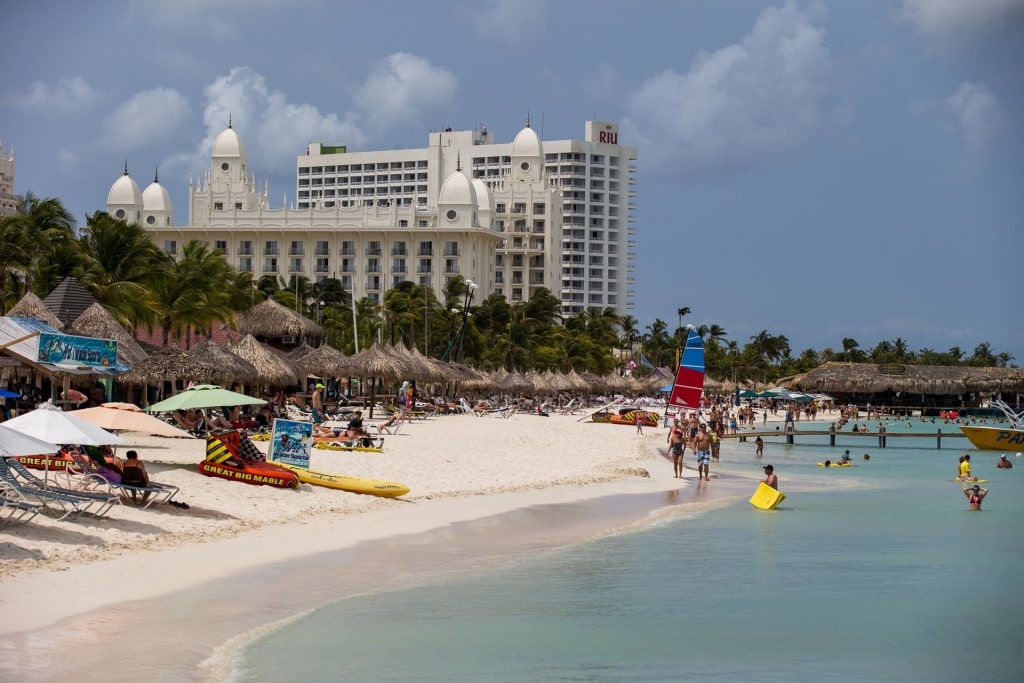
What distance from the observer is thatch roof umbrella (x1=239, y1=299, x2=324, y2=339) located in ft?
161

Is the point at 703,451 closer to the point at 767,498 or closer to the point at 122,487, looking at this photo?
the point at 767,498

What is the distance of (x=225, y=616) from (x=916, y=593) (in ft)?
28.3

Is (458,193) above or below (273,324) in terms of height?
above

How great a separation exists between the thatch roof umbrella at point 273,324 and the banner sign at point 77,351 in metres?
24.2

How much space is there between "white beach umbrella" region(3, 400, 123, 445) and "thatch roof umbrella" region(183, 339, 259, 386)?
46.6 ft

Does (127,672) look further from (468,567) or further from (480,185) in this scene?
(480,185)

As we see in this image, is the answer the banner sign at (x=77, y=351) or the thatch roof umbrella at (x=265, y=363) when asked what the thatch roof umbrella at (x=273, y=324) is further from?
the banner sign at (x=77, y=351)

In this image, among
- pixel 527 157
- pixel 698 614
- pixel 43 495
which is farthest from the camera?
pixel 527 157

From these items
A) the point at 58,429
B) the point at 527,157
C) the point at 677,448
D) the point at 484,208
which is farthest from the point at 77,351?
the point at 527,157

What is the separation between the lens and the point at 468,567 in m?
15.0

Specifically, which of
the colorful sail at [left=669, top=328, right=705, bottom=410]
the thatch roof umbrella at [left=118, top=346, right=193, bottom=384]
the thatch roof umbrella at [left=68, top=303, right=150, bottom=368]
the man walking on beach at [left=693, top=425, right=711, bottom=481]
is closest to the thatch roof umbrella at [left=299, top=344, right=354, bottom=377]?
the thatch roof umbrella at [left=118, top=346, right=193, bottom=384]

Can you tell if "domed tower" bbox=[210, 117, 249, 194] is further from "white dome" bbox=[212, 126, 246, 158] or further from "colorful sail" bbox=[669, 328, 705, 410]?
"colorful sail" bbox=[669, 328, 705, 410]

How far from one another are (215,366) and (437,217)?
79071 millimetres

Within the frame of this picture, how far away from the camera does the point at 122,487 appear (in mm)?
15672
